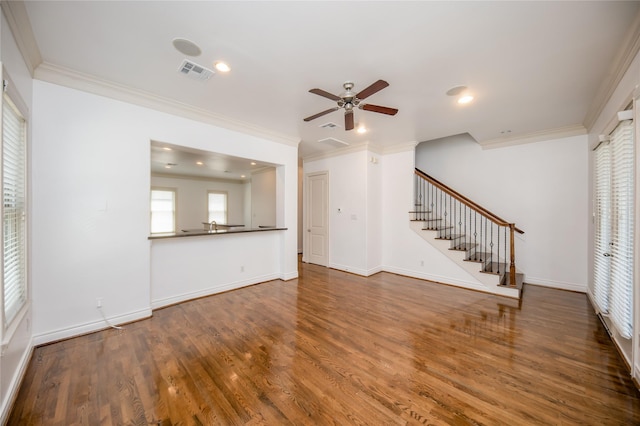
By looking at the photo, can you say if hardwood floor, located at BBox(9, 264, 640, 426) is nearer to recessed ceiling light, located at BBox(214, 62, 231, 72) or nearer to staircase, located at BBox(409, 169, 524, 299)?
staircase, located at BBox(409, 169, 524, 299)

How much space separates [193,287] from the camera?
3.93 m

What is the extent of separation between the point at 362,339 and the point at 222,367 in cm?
140

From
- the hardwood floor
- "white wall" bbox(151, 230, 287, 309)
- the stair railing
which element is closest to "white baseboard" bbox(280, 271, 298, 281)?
"white wall" bbox(151, 230, 287, 309)

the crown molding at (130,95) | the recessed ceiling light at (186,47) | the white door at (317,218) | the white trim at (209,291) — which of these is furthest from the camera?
the white door at (317,218)

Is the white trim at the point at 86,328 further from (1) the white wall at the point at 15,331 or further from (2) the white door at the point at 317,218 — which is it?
(2) the white door at the point at 317,218

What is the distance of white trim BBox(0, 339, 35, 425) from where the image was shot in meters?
1.69

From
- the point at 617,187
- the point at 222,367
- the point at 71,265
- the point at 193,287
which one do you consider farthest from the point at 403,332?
the point at 71,265

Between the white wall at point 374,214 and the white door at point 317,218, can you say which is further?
the white door at point 317,218

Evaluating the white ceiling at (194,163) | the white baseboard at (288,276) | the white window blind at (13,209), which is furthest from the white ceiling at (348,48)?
the white baseboard at (288,276)

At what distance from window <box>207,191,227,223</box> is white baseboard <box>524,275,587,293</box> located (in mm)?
9428

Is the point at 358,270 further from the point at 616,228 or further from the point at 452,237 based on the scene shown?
the point at 616,228

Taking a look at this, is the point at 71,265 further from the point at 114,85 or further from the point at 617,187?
the point at 617,187

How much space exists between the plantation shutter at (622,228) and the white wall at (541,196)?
1834 mm

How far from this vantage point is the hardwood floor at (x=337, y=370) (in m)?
1.76
